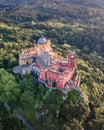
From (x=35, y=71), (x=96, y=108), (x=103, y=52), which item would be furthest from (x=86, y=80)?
(x=103, y=52)

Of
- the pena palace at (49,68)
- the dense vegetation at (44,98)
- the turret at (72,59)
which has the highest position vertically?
the turret at (72,59)

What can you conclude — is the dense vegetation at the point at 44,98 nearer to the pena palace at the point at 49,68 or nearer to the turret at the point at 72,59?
the pena palace at the point at 49,68

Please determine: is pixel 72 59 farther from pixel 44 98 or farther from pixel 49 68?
pixel 44 98

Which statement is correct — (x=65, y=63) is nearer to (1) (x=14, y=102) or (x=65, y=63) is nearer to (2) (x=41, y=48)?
(2) (x=41, y=48)

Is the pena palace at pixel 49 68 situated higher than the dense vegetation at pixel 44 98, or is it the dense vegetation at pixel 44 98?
the pena palace at pixel 49 68

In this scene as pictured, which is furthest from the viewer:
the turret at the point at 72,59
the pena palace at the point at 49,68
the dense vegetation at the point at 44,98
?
the turret at the point at 72,59

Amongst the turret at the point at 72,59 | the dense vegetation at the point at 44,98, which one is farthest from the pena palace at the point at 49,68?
the dense vegetation at the point at 44,98

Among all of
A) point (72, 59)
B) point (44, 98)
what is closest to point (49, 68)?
point (72, 59)

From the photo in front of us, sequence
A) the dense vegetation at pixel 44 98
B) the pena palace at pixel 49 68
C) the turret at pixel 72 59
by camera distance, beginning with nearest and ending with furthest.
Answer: the dense vegetation at pixel 44 98 → the pena palace at pixel 49 68 → the turret at pixel 72 59

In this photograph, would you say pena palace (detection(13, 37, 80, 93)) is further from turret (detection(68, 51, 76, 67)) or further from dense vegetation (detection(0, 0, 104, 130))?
dense vegetation (detection(0, 0, 104, 130))

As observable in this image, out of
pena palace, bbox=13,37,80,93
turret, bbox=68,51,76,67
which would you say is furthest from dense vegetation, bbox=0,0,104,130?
turret, bbox=68,51,76,67

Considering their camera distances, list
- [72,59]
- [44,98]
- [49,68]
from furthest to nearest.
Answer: [72,59] < [49,68] < [44,98]
